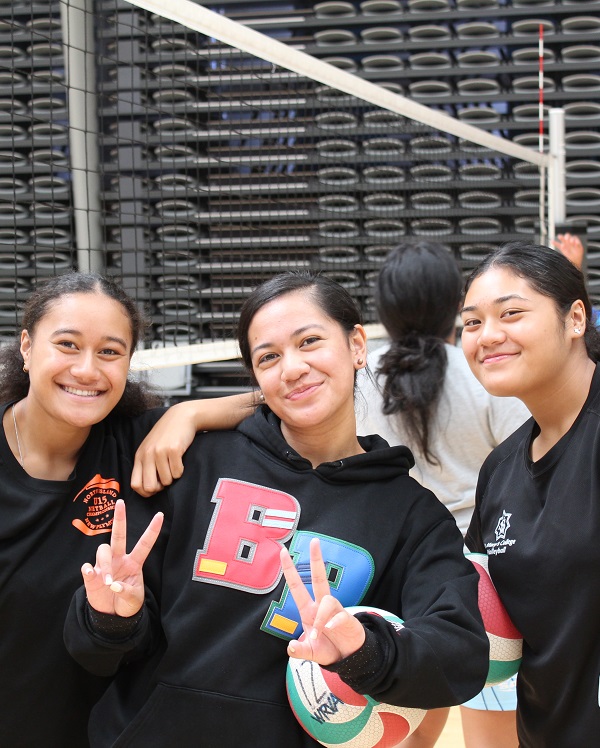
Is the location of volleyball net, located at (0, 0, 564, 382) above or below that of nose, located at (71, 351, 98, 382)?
above

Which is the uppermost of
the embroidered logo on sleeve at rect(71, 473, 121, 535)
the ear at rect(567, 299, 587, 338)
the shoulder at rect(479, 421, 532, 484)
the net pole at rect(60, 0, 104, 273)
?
the net pole at rect(60, 0, 104, 273)

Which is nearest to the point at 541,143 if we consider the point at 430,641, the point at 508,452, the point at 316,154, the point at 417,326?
the point at 316,154

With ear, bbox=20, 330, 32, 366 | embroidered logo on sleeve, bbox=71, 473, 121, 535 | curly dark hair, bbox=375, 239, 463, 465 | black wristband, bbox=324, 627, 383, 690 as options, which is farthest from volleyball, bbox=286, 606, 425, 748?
curly dark hair, bbox=375, 239, 463, 465

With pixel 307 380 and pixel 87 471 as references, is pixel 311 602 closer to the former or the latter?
pixel 307 380

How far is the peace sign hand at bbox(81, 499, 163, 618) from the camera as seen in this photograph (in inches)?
66.1

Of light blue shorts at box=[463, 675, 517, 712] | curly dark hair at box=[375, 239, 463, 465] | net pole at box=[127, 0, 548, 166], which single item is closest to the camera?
light blue shorts at box=[463, 675, 517, 712]

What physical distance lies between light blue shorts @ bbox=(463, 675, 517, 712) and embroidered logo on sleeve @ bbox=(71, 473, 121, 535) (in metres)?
1.17

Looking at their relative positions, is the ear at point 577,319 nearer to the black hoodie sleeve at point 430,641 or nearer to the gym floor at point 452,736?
the black hoodie sleeve at point 430,641

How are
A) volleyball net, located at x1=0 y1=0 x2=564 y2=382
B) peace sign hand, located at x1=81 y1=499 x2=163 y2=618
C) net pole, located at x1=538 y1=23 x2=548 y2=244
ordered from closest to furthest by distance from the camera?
peace sign hand, located at x1=81 y1=499 x2=163 y2=618, volleyball net, located at x1=0 y1=0 x2=564 y2=382, net pole, located at x1=538 y1=23 x2=548 y2=244

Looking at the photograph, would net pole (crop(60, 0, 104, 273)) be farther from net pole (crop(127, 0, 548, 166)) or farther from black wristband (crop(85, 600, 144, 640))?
black wristband (crop(85, 600, 144, 640))

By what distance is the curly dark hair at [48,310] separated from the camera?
2.07 m

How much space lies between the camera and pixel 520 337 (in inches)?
75.0

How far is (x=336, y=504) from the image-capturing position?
6.25ft

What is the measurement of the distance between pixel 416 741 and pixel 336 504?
103 cm
